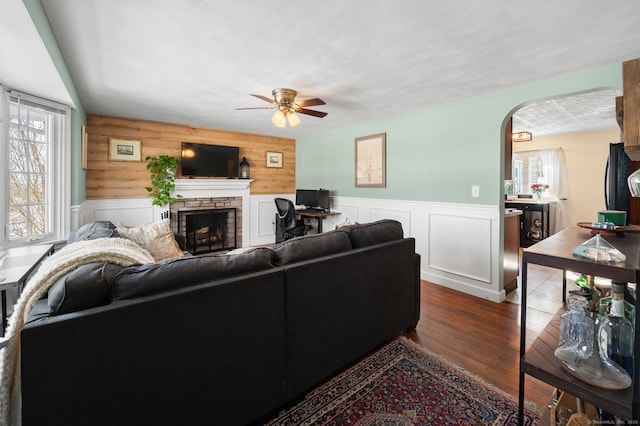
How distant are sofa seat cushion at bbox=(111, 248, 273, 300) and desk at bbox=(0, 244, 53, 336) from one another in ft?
3.21

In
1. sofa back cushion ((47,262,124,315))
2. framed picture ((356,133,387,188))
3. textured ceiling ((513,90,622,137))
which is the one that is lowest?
sofa back cushion ((47,262,124,315))

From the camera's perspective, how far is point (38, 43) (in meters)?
1.64

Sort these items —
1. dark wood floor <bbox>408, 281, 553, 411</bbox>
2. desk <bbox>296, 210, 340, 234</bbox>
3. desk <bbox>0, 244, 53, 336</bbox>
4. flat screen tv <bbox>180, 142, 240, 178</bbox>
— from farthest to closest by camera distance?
desk <bbox>296, 210, 340, 234</bbox>
flat screen tv <bbox>180, 142, 240, 178</bbox>
dark wood floor <bbox>408, 281, 553, 411</bbox>
desk <bbox>0, 244, 53, 336</bbox>

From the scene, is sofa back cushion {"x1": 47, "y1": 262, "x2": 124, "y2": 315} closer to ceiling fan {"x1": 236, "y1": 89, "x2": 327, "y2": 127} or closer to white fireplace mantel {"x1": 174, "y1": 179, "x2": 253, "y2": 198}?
ceiling fan {"x1": 236, "y1": 89, "x2": 327, "y2": 127}

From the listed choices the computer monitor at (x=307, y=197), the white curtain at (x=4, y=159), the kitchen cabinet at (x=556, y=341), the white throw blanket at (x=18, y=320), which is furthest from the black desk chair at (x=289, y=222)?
the kitchen cabinet at (x=556, y=341)

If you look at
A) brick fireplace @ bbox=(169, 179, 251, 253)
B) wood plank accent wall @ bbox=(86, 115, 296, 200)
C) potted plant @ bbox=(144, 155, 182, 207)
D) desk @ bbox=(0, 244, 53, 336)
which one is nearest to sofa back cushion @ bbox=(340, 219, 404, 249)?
desk @ bbox=(0, 244, 53, 336)

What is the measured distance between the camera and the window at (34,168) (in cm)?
249

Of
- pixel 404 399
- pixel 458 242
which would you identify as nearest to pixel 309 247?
pixel 404 399

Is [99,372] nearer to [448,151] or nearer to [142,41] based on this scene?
[142,41]

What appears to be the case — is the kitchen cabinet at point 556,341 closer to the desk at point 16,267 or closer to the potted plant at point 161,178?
the desk at point 16,267

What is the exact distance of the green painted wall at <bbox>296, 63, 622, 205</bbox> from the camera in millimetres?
2754

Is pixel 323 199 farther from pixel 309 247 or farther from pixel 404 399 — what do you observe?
pixel 404 399

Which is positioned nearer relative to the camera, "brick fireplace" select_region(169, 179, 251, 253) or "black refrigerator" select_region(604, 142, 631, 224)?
"black refrigerator" select_region(604, 142, 631, 224)

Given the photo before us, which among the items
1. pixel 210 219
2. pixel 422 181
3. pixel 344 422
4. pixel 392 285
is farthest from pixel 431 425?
pixel 210 219
